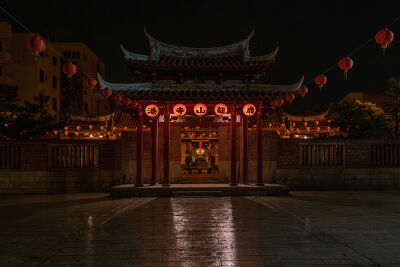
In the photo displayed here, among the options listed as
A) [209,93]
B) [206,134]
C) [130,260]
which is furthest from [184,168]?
[130,260]

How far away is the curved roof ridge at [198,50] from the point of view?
17438 millimetres

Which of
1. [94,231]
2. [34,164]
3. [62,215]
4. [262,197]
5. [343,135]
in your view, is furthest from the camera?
[343,135]

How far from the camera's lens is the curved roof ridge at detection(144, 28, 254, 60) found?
57.2 feet

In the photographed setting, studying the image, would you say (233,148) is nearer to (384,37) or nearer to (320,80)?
(320,80)

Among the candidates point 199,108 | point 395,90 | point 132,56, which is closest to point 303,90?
point 199,108

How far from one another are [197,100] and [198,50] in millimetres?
4303

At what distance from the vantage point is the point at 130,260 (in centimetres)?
580

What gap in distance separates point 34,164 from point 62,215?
7.92m

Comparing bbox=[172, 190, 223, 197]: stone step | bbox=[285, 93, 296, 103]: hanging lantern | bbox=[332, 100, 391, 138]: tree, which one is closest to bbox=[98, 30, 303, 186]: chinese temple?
bbox=[285, 93, 296, 103]: hanging lantern

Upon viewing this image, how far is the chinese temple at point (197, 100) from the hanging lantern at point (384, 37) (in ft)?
17.8

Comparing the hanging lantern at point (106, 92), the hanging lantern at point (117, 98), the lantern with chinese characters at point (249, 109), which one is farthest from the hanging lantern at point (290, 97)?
the hanging lantern at point (106, 92)

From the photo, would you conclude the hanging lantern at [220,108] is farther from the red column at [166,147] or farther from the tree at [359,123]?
the tree at [359,123]

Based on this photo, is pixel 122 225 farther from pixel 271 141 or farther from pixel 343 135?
pixel 343 135

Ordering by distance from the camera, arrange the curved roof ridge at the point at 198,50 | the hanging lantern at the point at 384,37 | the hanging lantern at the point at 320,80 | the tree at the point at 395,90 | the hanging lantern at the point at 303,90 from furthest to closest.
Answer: the tree at the point at 395,90
the curved roof ridge at the point at 198,50
the hanging lantern at the point at 303,90
the hanging lantern at the point at 320,80
the hanging lantern at the point at 384,37
